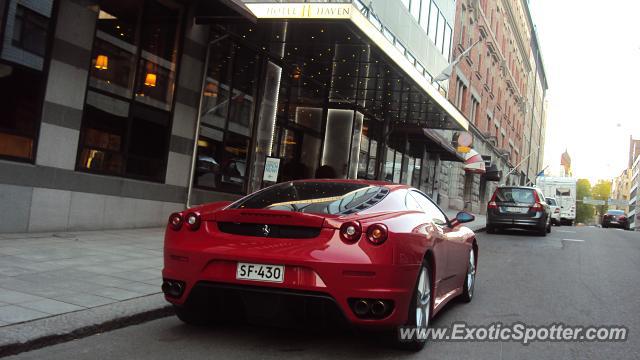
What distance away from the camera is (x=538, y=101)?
81.0 metres

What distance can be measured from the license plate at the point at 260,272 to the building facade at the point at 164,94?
560cm

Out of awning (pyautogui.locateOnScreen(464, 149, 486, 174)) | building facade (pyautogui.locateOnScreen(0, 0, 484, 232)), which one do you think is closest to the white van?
awning (pyautogui.locateOnScreen(464, 149, 486, 174))

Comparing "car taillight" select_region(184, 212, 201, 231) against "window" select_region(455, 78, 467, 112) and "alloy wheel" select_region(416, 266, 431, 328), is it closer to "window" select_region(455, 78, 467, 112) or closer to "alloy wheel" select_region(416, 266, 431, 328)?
"alloy wheel" select_region(416, 266, 431, 328)

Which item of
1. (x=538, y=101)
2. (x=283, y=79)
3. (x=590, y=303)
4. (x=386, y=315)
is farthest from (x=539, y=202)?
(x=538, y=101)

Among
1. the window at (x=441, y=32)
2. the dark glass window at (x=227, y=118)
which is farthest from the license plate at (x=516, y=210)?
the window at (x=441, y=32)

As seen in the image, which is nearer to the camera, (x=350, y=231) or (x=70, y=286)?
(x=350, y=231)

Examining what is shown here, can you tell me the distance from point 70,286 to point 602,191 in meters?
171

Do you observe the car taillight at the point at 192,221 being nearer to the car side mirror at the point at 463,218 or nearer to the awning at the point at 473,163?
the car side mirror at the point at 463,218

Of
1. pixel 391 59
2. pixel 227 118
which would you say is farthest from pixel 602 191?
pixel 227 118

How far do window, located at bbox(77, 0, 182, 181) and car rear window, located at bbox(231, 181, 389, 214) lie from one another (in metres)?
5.60

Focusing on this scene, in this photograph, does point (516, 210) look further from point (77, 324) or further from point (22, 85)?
point (77, 324)

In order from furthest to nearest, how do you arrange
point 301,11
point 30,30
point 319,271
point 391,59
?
point 391,59, point 301,11, point 30,30, point 319,271

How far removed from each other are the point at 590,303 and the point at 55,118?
7843 millimetres

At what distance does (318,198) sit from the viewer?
4.67 metres
